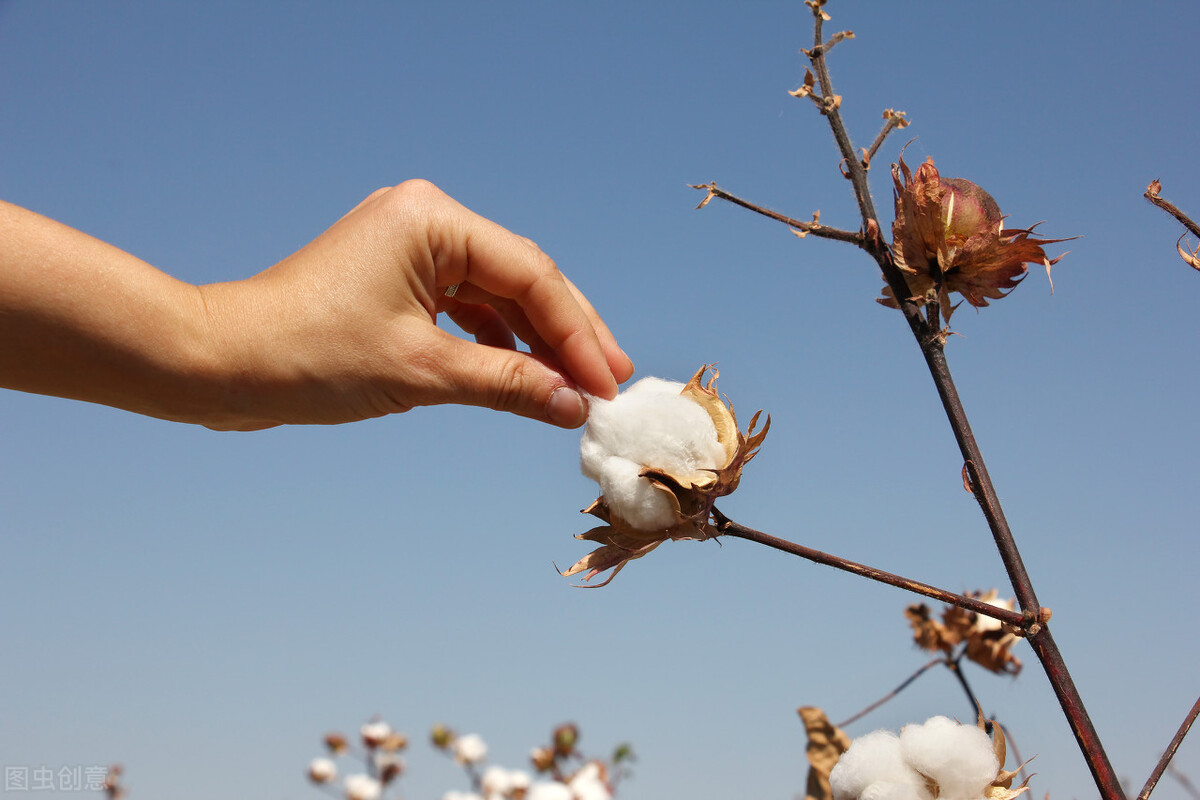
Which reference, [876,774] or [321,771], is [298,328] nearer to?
[876,774]

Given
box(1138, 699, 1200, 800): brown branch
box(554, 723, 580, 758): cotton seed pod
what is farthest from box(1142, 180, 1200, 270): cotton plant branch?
box(554, 723, 580, 758): cotton seed pod

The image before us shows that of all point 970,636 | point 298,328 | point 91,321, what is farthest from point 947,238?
point 970,636

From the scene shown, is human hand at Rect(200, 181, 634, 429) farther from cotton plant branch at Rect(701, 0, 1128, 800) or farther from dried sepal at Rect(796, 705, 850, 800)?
dried sepal at Rect(796, 705, 850, 800)

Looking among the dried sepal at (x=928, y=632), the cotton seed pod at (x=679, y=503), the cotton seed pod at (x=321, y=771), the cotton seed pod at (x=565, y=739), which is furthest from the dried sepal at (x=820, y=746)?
the cotton seed pod at (x=321, y=771)

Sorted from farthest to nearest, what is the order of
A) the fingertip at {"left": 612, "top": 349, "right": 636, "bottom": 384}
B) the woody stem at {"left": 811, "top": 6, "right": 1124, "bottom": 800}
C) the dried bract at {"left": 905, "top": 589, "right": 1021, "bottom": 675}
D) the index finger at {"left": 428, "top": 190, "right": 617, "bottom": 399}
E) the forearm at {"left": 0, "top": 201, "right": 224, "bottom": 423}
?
the dried bract at {"left": 905, "top": 589, "right": 1021, "bottom": 675} → the fingertip at {"left": 612, "top": 349, "right": 636, "bottom": 384} → the index finger at {"left": 428, "top": 190, "right": 617, "bottom": 399} → the forearm at {"left": 0, "top": 201, "right": 224, "bottom": 423} → the woody stem at {"left": 811, "top": 6, "right": 1124, "bottom": 800}

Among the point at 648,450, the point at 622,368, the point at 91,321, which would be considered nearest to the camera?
the point at 648,450

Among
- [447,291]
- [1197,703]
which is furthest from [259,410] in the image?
[1197,703]
